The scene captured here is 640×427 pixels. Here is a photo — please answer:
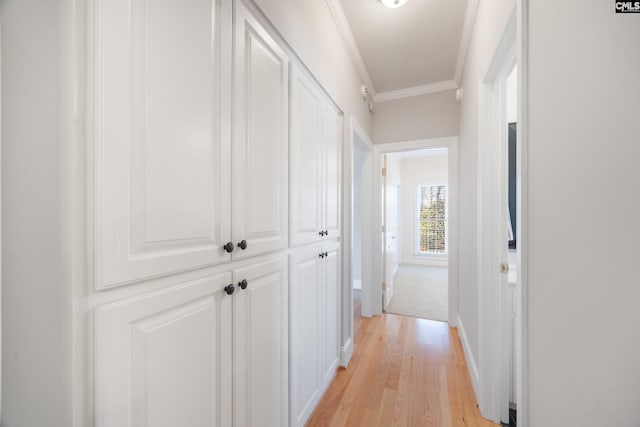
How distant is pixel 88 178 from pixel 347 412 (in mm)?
1828

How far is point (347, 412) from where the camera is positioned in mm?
1630

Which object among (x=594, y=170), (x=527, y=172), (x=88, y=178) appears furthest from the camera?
(x=527, y=172)

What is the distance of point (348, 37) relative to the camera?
7.04 feet

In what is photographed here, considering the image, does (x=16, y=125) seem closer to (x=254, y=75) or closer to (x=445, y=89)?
(x=254, y=75)

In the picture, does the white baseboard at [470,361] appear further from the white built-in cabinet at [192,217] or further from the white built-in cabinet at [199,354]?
the white built-in cabinet at [199,354]

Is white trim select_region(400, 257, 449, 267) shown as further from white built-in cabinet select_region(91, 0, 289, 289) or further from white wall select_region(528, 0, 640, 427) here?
white built-in cabinet select_region(91, 0, 289, 289)

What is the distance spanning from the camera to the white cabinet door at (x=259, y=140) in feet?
3.12

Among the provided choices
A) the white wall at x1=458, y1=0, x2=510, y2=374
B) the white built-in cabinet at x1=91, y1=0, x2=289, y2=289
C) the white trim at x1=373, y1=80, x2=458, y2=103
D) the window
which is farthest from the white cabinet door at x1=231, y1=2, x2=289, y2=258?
the window

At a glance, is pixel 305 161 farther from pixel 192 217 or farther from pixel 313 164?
pixel 192 217

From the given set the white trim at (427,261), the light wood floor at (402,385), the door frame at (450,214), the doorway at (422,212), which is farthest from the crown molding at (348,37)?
the white trim at (427,261)

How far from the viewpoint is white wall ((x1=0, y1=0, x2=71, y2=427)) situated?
516 millimetres

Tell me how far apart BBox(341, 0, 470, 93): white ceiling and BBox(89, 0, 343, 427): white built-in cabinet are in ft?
3.63

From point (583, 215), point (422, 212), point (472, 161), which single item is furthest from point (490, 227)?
point (422, 212)

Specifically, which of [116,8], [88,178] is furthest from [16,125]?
[116,8]
